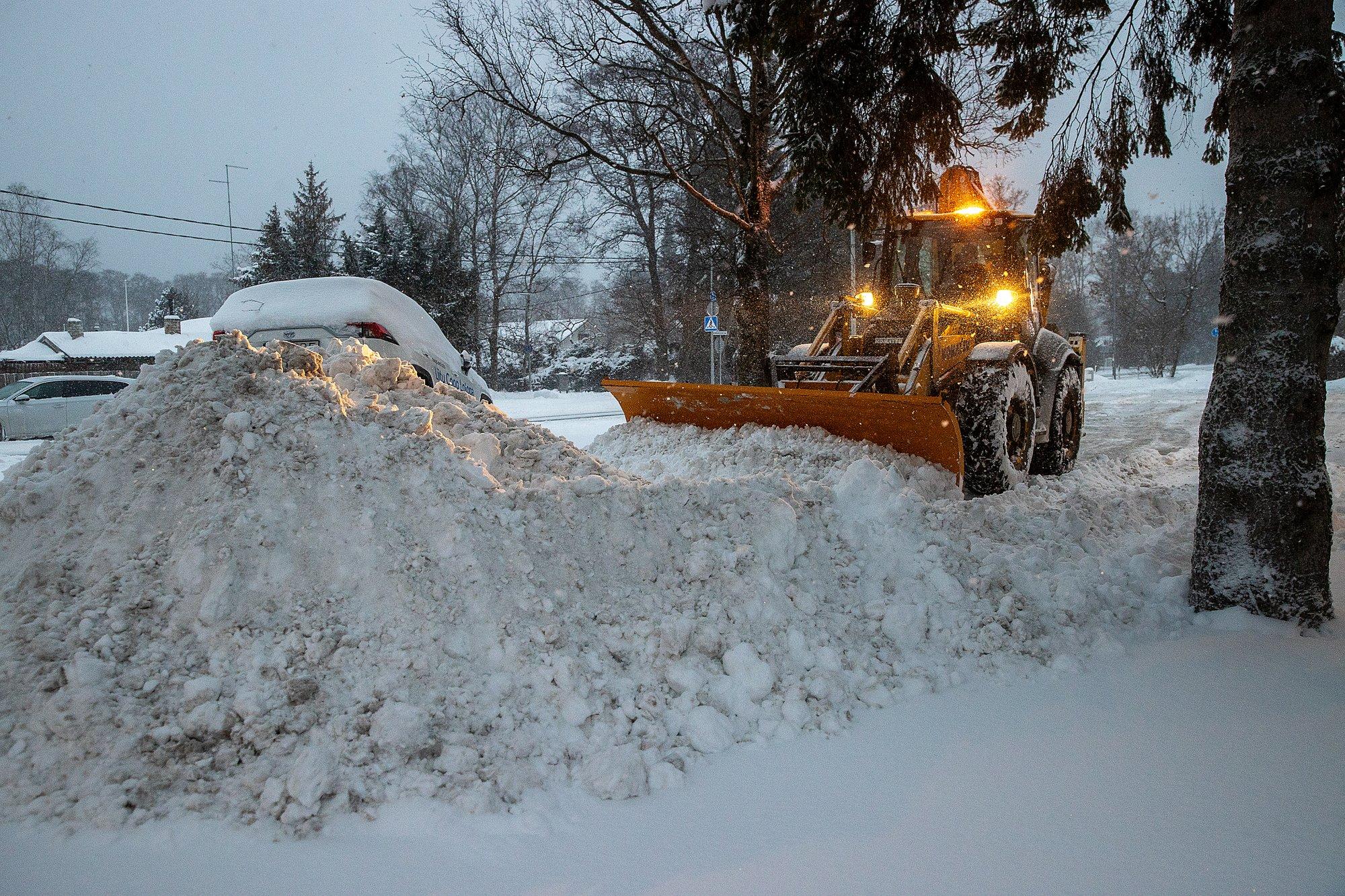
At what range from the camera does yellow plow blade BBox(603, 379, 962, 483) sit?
214 inches

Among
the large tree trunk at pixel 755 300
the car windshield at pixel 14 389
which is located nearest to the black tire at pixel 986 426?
the large tree trunk at pixel 755 300

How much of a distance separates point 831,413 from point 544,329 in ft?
106

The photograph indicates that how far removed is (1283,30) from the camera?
3.69 m

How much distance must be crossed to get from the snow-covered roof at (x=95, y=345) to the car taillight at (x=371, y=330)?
24.8 metres

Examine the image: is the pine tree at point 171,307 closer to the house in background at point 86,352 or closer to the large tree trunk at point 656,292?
the house in background at point 86,352

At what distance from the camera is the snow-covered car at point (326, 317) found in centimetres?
645

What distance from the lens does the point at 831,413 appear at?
5.94 metres

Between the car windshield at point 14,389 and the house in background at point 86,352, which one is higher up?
the house in background at point 86,352

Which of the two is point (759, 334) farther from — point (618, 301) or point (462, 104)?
point (618, 301)

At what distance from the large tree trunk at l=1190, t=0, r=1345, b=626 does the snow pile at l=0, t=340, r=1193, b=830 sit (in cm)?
49

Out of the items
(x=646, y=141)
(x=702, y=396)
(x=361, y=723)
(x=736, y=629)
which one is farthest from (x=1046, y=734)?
(x=646, y=141)

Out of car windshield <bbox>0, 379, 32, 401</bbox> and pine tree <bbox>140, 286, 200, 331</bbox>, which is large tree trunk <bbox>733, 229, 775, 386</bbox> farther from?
pine tree <bbox>140, 286, 200, 331</bbox>

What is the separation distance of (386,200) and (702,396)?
2435cm

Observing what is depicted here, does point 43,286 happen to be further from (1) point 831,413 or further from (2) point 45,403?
(1) point 831,413
